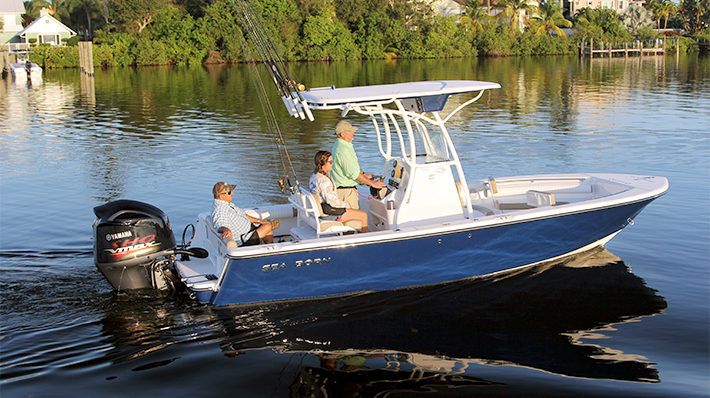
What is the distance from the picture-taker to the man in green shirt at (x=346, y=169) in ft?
22.9

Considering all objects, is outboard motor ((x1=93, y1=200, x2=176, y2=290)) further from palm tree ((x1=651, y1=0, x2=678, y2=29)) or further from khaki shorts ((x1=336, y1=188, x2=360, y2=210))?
palm tree ((x1=651, y1=0, x2=678, y2=29))

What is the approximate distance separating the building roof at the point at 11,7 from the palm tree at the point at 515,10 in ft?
158

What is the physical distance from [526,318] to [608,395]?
1.49m

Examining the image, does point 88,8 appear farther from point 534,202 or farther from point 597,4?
point 534,202

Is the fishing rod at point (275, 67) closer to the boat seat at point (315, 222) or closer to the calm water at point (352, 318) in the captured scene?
the boat seat at point (315, 222)

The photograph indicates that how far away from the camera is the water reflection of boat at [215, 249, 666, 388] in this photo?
556 centimetres

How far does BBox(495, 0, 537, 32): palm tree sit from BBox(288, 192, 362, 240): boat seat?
197ft

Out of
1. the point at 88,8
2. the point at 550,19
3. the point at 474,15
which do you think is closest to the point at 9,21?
the point at 88,8

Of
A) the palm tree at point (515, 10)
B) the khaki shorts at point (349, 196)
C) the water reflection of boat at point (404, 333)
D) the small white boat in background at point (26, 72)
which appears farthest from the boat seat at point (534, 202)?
the palm tree at point (515, 10)

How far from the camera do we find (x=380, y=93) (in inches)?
260

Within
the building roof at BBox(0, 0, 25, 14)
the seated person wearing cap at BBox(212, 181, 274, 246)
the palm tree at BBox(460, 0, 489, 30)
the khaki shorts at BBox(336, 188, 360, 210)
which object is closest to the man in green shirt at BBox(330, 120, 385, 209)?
the khaki shorts at BBox(336, 188, 360, 210)

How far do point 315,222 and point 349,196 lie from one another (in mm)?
518

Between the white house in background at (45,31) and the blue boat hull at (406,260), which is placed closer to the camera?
the blue boat hull at (406,260)

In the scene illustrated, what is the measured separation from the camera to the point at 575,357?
5.68 metres
